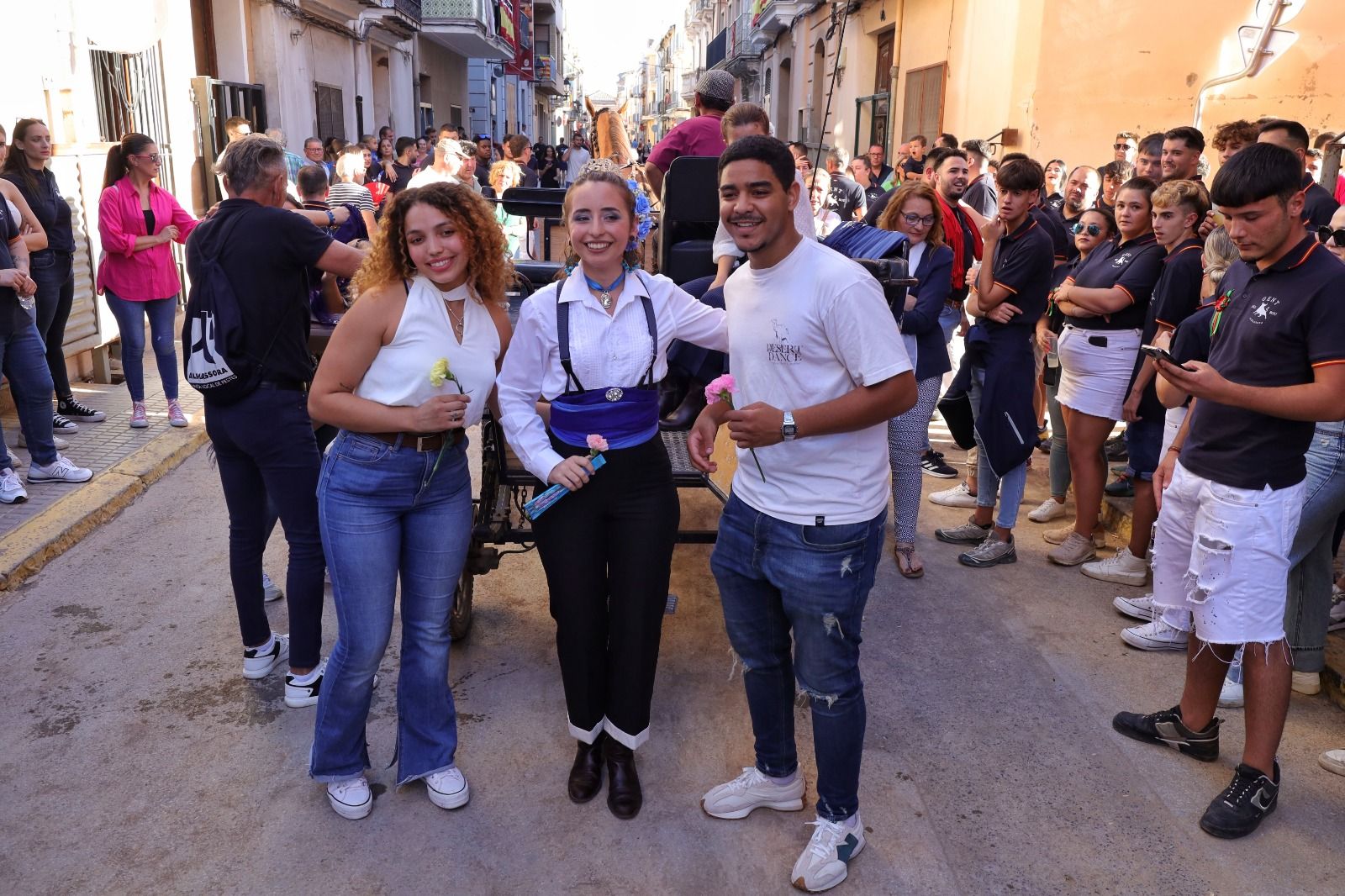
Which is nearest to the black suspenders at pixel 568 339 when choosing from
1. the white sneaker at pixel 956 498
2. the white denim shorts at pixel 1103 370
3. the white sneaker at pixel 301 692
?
the white sneaker at pixel 301 692

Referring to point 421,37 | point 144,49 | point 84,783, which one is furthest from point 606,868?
point 421,37

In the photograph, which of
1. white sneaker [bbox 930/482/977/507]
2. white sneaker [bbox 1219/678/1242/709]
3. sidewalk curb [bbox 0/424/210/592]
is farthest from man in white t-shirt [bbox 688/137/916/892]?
sidewalk curb [bbox 0/424/210/592]

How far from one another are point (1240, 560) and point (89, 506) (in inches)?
215

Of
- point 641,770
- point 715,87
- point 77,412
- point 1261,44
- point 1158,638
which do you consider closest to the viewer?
point 641,770

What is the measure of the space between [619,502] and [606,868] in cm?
102

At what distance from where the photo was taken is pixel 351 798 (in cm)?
312

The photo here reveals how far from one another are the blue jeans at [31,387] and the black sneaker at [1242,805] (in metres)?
5.97

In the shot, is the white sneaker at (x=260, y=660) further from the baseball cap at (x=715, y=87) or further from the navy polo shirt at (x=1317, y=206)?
the navy polo shirt at (x=1317, y=206)

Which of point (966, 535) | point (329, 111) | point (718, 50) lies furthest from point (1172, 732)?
point (718, 50)

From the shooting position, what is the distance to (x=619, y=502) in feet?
9.67

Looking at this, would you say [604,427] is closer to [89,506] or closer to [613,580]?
[613,580]

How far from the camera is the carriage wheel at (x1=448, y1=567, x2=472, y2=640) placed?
162 inches

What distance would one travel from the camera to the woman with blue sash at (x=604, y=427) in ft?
9.37

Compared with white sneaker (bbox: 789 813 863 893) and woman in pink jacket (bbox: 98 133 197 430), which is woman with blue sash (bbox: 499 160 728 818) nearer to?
white sneaker (bbox: 789 813 863 893)
